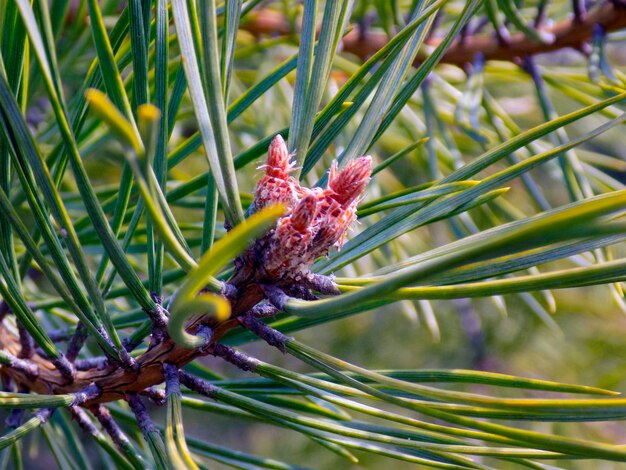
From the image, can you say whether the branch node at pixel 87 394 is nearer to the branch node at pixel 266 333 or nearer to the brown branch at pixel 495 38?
the branch node at pixel 266 333

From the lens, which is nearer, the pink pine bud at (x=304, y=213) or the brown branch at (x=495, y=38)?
the pink pine bud at (x=304, y=213)

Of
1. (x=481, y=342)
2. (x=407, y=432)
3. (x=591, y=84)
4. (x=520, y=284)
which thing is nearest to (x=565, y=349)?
(x=481, y=342)

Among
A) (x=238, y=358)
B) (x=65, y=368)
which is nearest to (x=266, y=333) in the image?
(x=238, y=358)

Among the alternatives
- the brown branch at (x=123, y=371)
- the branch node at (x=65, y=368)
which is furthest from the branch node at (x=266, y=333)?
the branch node at (x=65, y=368)

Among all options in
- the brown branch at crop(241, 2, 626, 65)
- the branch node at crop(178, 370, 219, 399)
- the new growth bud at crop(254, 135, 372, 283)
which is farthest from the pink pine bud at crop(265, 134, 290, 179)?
the brown branch at crop(241, 2, 626, 65)

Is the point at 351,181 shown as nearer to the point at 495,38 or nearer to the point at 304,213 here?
the point at 304,213

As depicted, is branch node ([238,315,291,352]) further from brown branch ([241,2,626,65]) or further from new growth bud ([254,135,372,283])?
brown branch ([241,2,626,65])
